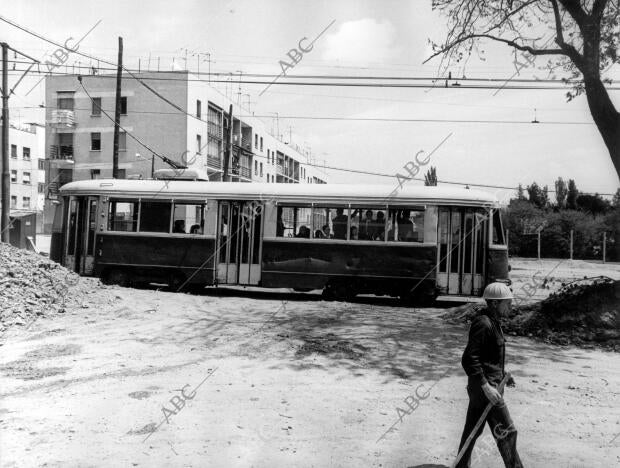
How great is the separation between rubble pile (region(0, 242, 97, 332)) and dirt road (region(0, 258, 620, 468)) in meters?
0.40

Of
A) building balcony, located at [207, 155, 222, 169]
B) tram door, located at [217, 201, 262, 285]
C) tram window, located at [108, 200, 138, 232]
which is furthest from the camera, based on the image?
building balcony, located at [207, 155, 222, 169]

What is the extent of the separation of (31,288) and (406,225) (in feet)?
29.2

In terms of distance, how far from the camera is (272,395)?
6.61 metres

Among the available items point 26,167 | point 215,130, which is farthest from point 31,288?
point 26,167

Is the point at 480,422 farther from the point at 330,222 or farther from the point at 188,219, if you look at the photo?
the point at 188,219

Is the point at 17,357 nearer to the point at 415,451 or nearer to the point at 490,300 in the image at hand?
the point at 415,451

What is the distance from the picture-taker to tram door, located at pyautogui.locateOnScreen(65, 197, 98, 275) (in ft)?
52.1

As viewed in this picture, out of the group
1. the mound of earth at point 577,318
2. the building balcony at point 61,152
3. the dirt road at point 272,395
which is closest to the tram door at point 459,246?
the mound of earth at point 577,318

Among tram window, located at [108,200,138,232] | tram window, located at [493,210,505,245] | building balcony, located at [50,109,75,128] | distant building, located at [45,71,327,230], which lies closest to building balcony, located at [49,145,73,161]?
distant building, located at [45,71,327,230]

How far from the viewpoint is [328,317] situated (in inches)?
461

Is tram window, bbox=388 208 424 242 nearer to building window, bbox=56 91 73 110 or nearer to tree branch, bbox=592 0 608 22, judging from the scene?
tree branch, bbox=592 0 608 22

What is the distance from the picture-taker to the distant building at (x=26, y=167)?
57.3 metres

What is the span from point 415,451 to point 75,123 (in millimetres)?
45534

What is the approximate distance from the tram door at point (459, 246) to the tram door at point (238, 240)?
15.9 ft
